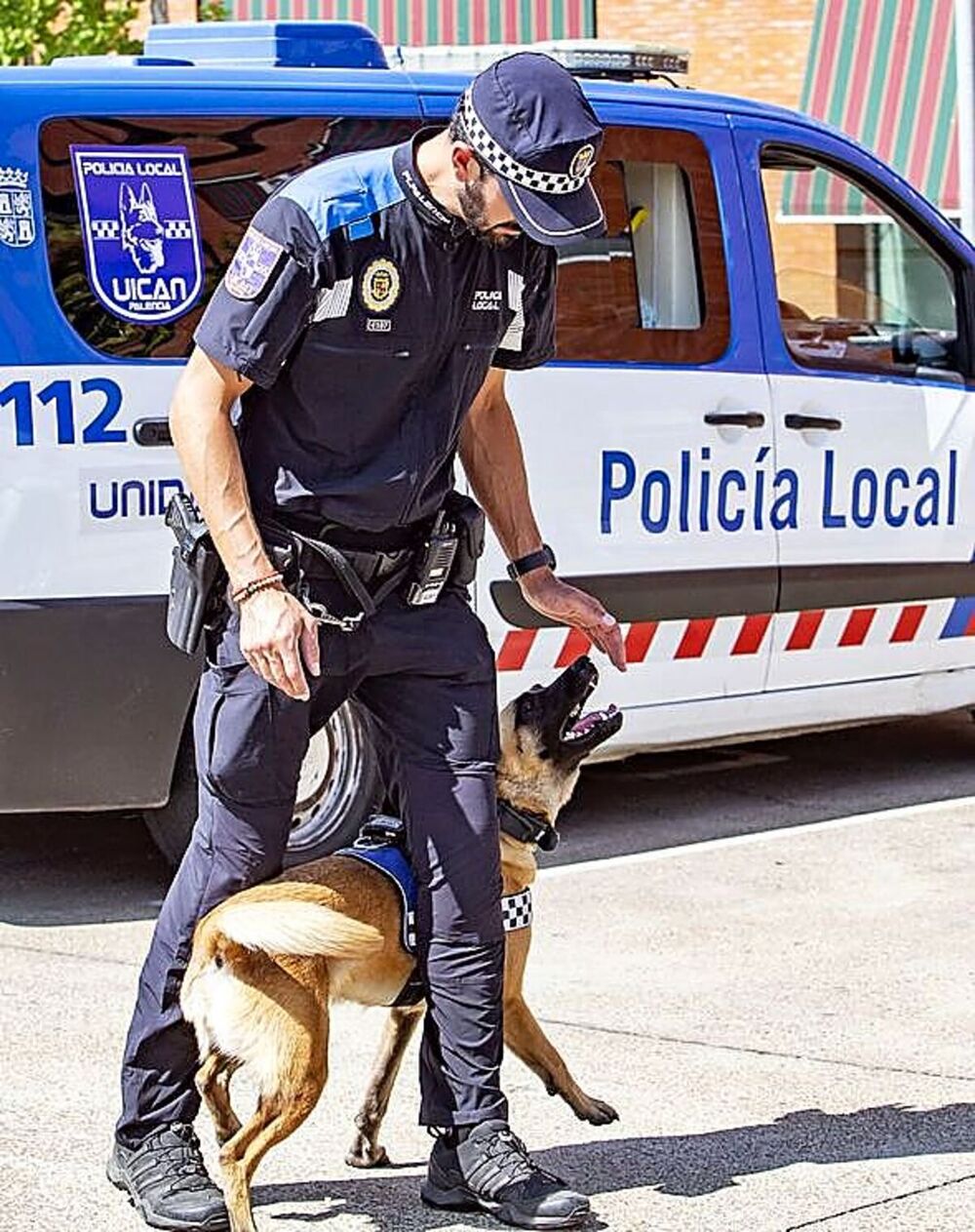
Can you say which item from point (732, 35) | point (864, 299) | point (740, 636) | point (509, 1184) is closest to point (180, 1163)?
point (509, 1184)

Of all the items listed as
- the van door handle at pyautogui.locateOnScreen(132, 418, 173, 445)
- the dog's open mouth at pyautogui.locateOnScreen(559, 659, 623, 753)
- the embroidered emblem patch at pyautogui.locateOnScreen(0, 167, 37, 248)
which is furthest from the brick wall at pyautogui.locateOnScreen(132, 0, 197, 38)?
the dog's open mouth at pyautogui.locateOnScreen(559, 659, 623, 753)

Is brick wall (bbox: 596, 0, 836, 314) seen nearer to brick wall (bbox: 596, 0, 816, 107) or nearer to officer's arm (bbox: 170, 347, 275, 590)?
brick wall (bbox: 596, 0, 816, 107)

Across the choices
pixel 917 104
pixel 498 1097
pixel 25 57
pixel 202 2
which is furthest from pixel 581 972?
pixel 202 2

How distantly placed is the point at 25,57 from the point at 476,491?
982 centimetres

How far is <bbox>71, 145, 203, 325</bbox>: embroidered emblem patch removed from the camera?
5609 mm

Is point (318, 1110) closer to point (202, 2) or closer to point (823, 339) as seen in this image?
point (823, 339)

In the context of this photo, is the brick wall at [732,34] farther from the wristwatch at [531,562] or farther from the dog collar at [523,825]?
the dog collar at [523,825]

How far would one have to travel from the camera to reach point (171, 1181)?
3.84 metres

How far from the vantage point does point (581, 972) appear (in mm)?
5465

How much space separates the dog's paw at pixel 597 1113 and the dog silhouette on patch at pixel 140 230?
242 centimetres

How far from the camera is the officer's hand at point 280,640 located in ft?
11.7

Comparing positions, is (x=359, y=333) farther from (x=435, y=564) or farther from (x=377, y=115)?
(x=377, y=115)

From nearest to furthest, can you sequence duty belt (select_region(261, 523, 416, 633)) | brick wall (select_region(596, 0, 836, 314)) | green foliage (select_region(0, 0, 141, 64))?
duty belt (select_region(261, 523, 416, 633)) < green foliage (select_region(0, 0, 141, 64)) < brick wall (select_region(596, 0, 836, 314))

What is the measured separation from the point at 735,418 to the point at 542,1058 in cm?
274
